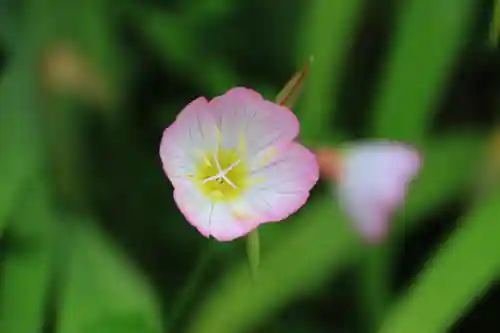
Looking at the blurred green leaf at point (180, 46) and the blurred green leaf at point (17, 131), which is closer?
the blurred green leaf at point (17, 131)

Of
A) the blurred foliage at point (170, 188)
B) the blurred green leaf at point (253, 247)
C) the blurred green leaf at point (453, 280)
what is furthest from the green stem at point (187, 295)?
the blurred green leaf at point (453, 280)

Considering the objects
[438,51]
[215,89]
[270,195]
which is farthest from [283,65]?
[270,195]

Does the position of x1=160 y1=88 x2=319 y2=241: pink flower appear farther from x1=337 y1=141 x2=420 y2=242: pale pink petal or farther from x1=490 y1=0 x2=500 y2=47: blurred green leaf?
x1=490 y1=0 x2=500 y2=47: blurred green leaf

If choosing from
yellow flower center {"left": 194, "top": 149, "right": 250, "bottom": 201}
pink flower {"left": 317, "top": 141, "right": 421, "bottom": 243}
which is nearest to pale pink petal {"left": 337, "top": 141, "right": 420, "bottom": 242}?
pink flower {"left": 317, "top": 141, "right": 421, "bottom": 243}

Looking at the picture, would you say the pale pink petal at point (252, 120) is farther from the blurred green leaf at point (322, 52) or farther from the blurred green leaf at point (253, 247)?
the blurred green leaf at point (322, 52)

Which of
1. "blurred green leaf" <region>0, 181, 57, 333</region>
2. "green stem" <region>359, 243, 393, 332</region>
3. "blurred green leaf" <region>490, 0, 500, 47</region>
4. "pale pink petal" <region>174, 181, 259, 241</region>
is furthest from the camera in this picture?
"green stem" <region>359, 243, 393, 332</region>

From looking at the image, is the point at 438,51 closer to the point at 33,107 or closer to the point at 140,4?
the point at 140,4
